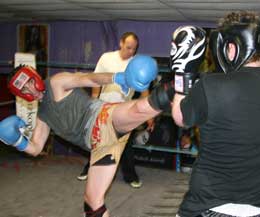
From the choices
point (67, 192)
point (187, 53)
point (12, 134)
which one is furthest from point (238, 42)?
point (67, 192)

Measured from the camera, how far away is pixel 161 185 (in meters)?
4.00

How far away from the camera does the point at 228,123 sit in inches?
52.7

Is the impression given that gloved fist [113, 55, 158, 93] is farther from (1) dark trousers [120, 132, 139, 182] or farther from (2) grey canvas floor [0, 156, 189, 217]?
(1) dark trousers [120, 132, 139, 182]

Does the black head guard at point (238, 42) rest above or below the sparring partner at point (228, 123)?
above

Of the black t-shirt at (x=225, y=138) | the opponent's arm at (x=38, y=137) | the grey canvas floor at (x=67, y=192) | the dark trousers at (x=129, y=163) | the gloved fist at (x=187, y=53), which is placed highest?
the gloved fist at (x=187, y=53)

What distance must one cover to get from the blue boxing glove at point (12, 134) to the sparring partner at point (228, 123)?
1386 millimetres

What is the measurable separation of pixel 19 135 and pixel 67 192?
1263 mm

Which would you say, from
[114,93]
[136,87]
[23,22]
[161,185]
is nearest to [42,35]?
[23,22]

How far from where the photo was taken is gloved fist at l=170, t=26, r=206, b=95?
156 cm

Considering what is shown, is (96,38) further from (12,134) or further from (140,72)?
(140,72)

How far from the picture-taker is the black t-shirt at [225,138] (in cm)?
131

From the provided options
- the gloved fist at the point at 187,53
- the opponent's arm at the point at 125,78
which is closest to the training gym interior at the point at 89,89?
the opponent's arm at the point at 125,78

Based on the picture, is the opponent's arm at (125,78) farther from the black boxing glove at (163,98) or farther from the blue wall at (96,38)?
the blue wall at (96,38)

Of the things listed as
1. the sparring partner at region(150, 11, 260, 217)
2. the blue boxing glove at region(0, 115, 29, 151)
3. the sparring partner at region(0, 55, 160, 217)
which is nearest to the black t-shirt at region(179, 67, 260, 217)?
the sparring partner at region(150, 11, 260, 217)
